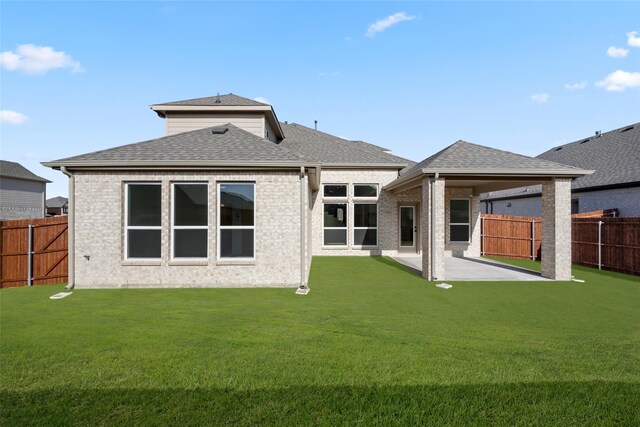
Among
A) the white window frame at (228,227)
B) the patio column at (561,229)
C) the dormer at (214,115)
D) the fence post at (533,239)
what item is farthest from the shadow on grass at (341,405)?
the fence post at (533,239)

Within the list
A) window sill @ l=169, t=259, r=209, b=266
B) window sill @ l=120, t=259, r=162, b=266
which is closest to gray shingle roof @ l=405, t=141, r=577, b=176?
A: window sill @ l=169, t=259, r=209, b=266

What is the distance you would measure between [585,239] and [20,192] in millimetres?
49107

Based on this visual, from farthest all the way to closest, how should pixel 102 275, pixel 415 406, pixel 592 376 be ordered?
pixel 102 275 < pixel 592 376 < pixel 415 406

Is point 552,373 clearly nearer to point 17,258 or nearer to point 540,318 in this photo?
point 540,318

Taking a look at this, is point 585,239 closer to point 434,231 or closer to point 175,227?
point 434,231

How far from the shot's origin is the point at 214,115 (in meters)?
15.0

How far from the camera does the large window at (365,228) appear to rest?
17.3m

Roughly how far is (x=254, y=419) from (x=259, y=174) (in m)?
7.17

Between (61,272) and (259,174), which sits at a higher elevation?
(259,174)

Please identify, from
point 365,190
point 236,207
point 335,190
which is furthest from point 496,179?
point 236,207

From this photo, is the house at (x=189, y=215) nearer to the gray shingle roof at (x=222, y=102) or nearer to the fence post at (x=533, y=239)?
the gray shingle roof at (x=222, y=102)

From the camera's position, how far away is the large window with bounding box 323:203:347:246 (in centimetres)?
1738

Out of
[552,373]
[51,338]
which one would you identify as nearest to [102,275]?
[51,338]

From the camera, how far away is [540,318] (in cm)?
679
